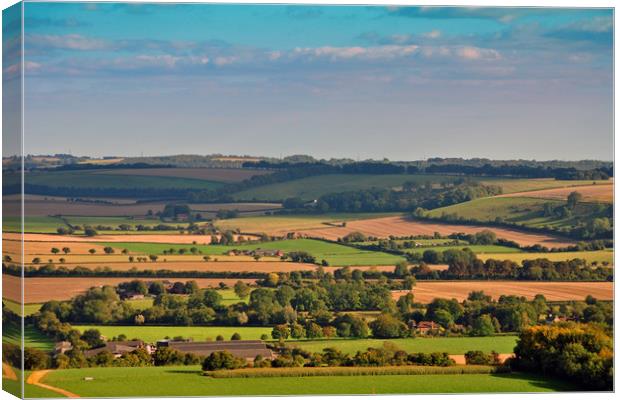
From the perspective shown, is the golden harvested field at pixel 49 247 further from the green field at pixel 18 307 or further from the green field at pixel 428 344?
the green field at pixel 428 344

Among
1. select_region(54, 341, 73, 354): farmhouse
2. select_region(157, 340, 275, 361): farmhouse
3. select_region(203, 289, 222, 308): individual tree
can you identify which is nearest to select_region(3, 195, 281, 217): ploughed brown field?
select_region(203, 289, 222, 308): individual tree

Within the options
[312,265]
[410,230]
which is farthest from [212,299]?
[410,230]

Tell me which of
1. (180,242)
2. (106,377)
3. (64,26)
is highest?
(64,26)

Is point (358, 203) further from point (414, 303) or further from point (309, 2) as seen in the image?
point (309, 2)

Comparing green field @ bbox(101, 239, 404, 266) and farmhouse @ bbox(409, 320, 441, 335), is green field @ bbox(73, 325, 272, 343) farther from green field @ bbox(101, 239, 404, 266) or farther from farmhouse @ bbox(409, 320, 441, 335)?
farmhouse @ bbox(409, 320, 441, 335)

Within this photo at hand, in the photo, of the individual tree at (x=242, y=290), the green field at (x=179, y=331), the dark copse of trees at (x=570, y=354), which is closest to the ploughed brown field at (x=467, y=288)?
→ the individual tree at (x=242, y=290)

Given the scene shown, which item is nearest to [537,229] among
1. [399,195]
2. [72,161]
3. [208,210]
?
[399,195]

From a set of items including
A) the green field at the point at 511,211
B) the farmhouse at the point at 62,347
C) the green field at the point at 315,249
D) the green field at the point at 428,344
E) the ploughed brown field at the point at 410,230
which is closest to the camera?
the farmhouse at the point at 62,347
